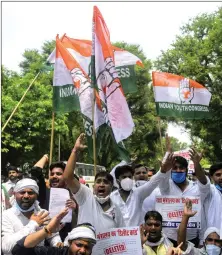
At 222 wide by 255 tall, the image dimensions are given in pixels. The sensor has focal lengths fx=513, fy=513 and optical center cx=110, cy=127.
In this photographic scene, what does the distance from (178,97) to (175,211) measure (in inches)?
197

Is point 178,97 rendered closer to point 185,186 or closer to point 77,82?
point 77,82

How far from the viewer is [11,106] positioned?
3262 centimetres

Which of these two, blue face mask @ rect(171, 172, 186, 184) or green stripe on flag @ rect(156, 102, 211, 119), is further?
green stripe on flag @ rect(156, 102, 211, 119)

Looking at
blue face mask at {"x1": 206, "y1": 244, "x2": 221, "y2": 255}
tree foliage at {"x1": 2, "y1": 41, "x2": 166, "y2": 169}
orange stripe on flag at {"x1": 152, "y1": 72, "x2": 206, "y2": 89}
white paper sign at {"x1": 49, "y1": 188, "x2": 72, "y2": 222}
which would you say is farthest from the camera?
Result: tree foliage at {"x1": 2, "y1": 41, "x2": 166, "y2": 169}

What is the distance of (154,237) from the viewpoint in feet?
16.8

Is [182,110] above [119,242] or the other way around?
above

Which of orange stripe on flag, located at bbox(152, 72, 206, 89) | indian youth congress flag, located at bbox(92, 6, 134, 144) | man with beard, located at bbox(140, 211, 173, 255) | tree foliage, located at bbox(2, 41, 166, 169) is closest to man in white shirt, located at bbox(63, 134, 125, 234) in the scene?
man with beard, located at bbox(140, 211, 173, 255)

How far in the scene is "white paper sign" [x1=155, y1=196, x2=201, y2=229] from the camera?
223 inches

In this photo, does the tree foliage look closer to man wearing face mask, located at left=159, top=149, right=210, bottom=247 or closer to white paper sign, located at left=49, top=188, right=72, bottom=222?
man wearing face mask, located at left=159, top=149, right=210, bottom=247

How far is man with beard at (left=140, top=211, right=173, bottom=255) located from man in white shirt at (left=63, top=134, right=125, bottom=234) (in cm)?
27

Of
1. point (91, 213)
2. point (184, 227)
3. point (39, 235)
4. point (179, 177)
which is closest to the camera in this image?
point (39, 235)

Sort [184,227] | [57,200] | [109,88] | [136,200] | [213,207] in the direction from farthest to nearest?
[109,88]
[213,207]
[136,200]
[57,200]
[184,227]

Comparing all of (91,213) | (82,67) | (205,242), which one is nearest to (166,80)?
(82,67)

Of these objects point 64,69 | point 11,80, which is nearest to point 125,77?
point 64,69
